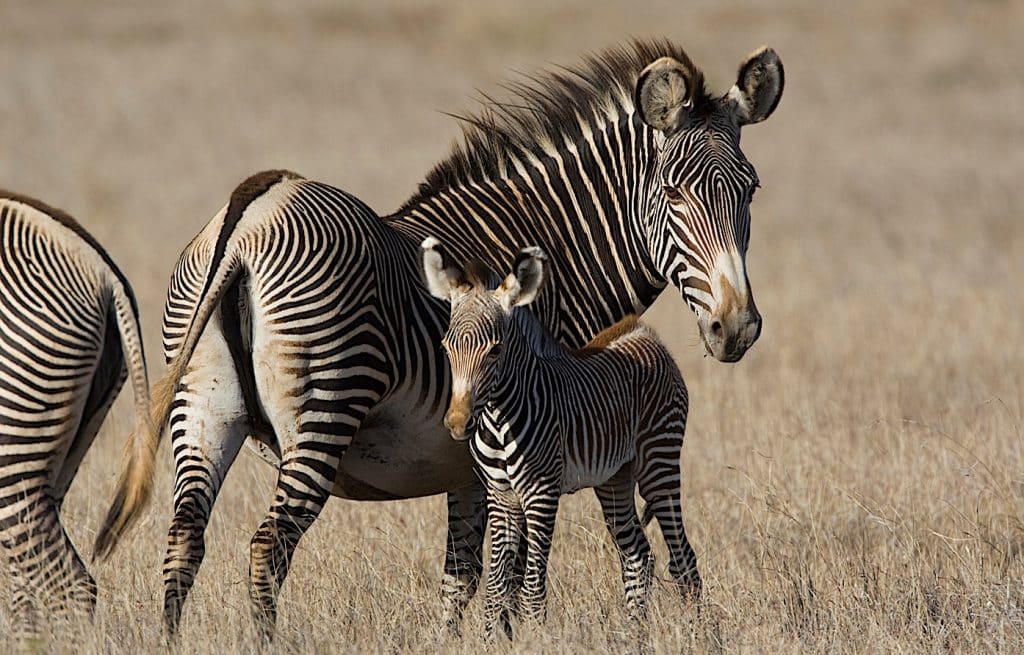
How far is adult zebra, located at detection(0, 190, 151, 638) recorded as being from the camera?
209 inches

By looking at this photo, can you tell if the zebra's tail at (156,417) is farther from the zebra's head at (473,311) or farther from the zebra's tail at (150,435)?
the zebra's head at (473,311)

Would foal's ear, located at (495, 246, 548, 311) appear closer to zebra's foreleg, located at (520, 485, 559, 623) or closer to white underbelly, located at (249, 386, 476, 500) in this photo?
white underbelly, located at (249, 386, 476, 500)

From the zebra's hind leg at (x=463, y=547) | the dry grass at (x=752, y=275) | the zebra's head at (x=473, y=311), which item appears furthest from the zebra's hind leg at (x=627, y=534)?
the zebra's head at (x=473, y=311)

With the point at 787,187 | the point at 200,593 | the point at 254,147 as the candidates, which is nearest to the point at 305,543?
the point at 200,593

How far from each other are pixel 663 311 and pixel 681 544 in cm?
990

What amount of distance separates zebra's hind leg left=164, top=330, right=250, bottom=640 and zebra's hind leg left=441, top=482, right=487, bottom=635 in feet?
4.63

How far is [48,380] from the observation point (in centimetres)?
534

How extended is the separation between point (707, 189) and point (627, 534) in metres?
1.76

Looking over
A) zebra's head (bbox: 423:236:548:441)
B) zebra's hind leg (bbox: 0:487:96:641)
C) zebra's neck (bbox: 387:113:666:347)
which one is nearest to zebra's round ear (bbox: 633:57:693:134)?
zebra's neck (bbox: 387:113:666:347)

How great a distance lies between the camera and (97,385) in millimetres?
5723

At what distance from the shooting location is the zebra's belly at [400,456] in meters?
5.79

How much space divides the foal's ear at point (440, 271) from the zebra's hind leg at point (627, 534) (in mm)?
1511

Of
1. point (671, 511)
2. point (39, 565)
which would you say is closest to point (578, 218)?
point (671, 511)

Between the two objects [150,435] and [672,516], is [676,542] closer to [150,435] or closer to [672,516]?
[672,516]
